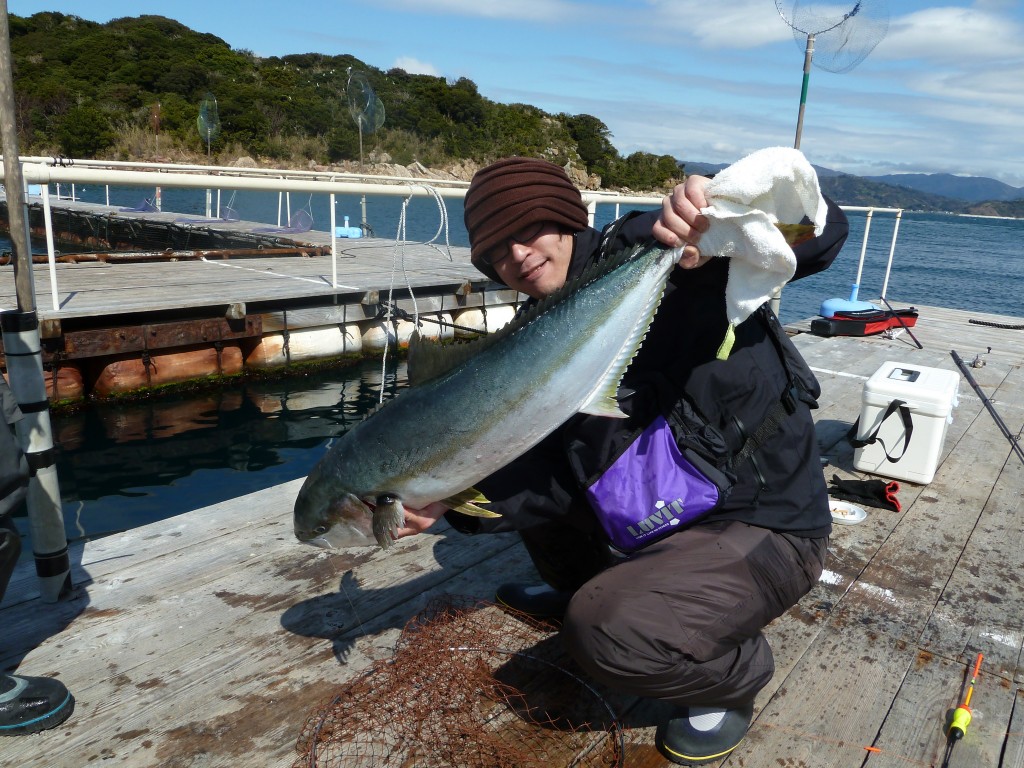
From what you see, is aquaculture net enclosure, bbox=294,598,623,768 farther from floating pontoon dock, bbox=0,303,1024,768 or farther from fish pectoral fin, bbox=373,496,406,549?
fish pectoral fin, bbox=373,496,406,549

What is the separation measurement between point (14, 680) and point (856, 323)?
10.1 metres

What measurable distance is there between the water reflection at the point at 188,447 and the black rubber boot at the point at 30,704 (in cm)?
563

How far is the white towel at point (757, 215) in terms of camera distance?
196cm

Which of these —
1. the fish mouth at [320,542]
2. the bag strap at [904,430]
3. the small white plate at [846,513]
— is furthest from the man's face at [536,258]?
the bag strap at [904,430]

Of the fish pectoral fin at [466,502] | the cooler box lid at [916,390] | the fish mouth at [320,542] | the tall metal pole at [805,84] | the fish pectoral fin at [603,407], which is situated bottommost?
the fish mouth at [320,542]

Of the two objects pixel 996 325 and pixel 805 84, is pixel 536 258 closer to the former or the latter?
pixel 805 84

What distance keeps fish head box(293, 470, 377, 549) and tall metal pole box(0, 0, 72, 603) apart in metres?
1.28

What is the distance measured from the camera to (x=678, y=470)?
2.35m

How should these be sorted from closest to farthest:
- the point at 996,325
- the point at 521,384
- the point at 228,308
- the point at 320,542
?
the point at 521,384
the point at 320,542
the point at 228,308
the point at 996,325

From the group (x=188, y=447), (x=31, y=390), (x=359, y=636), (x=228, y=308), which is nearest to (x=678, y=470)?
(x=359, y=636)

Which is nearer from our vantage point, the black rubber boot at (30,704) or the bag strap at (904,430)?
the black rubber boot at (30,704)

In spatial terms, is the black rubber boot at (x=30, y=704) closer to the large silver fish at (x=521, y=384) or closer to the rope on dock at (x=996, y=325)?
the large silver fish at (x=521, y=384)

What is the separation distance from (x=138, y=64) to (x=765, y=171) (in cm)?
7279

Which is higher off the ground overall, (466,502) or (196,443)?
(466,502)
